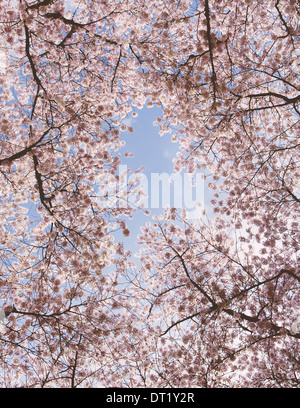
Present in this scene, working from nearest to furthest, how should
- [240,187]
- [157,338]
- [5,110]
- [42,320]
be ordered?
[42,320]
[157,338]
[240,187]
[5,110]

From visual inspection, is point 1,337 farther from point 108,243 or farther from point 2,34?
point 2,34

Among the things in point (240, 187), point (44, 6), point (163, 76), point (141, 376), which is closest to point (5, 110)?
point (44, 6)

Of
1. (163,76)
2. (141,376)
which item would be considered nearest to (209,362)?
(141,376)

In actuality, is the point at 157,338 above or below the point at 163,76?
below

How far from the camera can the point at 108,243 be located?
28.2 feet

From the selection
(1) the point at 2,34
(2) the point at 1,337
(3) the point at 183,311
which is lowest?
(2) the point at 1,337

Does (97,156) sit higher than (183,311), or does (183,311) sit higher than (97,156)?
(97,156)

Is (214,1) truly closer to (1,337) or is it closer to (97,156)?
(97,156)

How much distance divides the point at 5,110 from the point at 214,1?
7012 millimetres

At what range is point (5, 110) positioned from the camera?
10.7m

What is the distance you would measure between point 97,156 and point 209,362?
20.6 feet

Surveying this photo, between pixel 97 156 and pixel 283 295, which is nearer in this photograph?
pixel 283 295

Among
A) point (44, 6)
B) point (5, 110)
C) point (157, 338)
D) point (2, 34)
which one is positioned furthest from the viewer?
point (5, 110)

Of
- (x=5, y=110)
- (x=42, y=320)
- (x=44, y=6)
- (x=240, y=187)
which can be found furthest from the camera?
(x=5, y=110)
